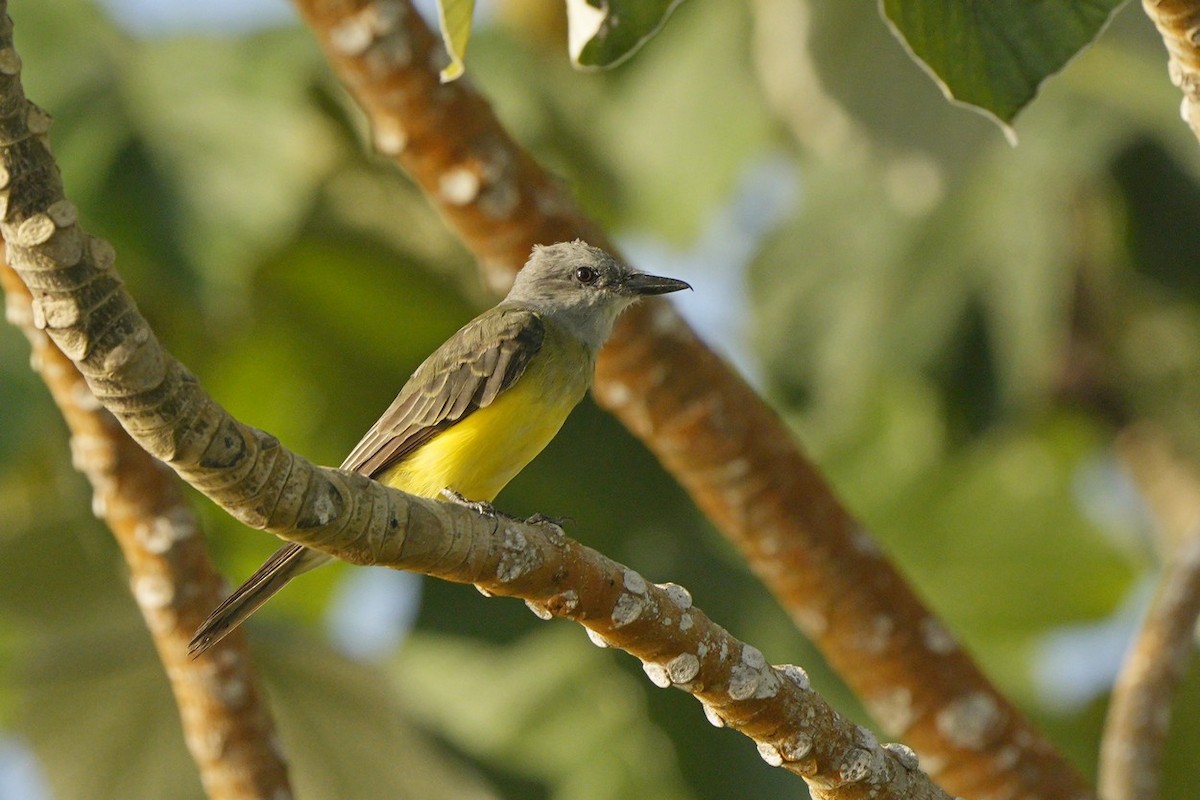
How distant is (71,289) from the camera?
7.77ft

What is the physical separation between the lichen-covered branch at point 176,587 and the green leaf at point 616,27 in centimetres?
220

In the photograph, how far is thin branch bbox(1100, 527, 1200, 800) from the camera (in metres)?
5.08

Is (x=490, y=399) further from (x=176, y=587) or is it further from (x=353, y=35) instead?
(x=353, y=35)

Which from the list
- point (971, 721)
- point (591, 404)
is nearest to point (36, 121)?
point (971, 721)

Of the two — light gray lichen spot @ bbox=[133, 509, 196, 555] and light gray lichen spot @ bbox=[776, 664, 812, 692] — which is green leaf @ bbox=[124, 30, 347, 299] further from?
light gray lichen spot @ bbox=[776, 664, 812, 692]

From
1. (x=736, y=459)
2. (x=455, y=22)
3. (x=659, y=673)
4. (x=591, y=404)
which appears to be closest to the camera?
(x=455, y=22)

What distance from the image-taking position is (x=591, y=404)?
6.96 meters

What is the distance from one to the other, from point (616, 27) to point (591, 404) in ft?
13.8

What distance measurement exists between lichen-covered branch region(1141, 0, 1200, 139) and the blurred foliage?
3.32 metres

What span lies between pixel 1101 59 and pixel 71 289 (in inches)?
242

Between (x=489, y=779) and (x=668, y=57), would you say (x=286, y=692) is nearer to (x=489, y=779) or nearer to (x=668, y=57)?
(x=489, y=779)

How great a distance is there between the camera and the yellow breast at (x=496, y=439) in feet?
15.4

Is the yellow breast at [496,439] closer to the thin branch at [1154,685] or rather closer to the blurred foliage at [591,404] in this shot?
the blurred foliage at [591,404]

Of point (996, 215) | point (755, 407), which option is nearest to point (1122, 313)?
point (996, 215)
